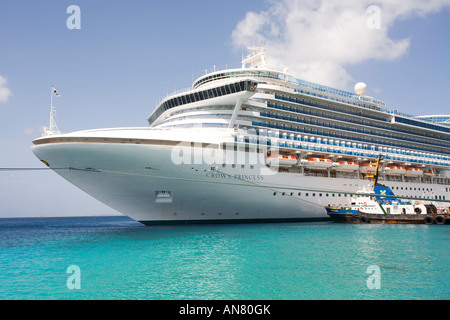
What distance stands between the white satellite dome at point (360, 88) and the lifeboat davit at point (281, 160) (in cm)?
1674

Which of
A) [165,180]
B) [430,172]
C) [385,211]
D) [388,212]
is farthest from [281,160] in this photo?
[430,172]

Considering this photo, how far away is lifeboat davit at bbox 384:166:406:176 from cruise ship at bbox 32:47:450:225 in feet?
0.43

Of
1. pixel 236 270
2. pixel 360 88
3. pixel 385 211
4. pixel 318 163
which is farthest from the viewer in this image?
pixel 360 88

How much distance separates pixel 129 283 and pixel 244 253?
6.35 m

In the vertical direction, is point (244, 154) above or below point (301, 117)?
below

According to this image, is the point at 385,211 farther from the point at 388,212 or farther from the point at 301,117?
the point at 301,117

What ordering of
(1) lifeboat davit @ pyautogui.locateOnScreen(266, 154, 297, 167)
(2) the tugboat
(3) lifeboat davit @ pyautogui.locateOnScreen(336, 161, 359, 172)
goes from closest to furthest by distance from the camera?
(1) lifeboat davit @ pyautogui.locateOnScreen(266, 154, 297, 167), (3) lifeboat davit @ pyautogui.locateOnScreen(336, 161, 359, 172), (2) the tugboat

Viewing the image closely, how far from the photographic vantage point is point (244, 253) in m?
15.9

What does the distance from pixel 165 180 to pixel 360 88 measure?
28029 mm

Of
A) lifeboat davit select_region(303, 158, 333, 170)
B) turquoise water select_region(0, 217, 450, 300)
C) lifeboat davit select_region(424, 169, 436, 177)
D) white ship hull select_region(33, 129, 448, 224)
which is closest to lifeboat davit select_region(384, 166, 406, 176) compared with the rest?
lifeboat davit select_region(424, 169, 436, 177)

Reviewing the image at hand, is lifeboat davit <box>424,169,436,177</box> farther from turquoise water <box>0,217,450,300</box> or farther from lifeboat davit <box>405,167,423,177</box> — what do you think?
turquoise water <box>0,217,450,300</box>

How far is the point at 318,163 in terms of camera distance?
30500mm

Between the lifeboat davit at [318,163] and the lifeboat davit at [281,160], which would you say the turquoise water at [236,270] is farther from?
the lifeboat davit at [318,163]

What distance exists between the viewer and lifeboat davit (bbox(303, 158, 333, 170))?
30.1m
